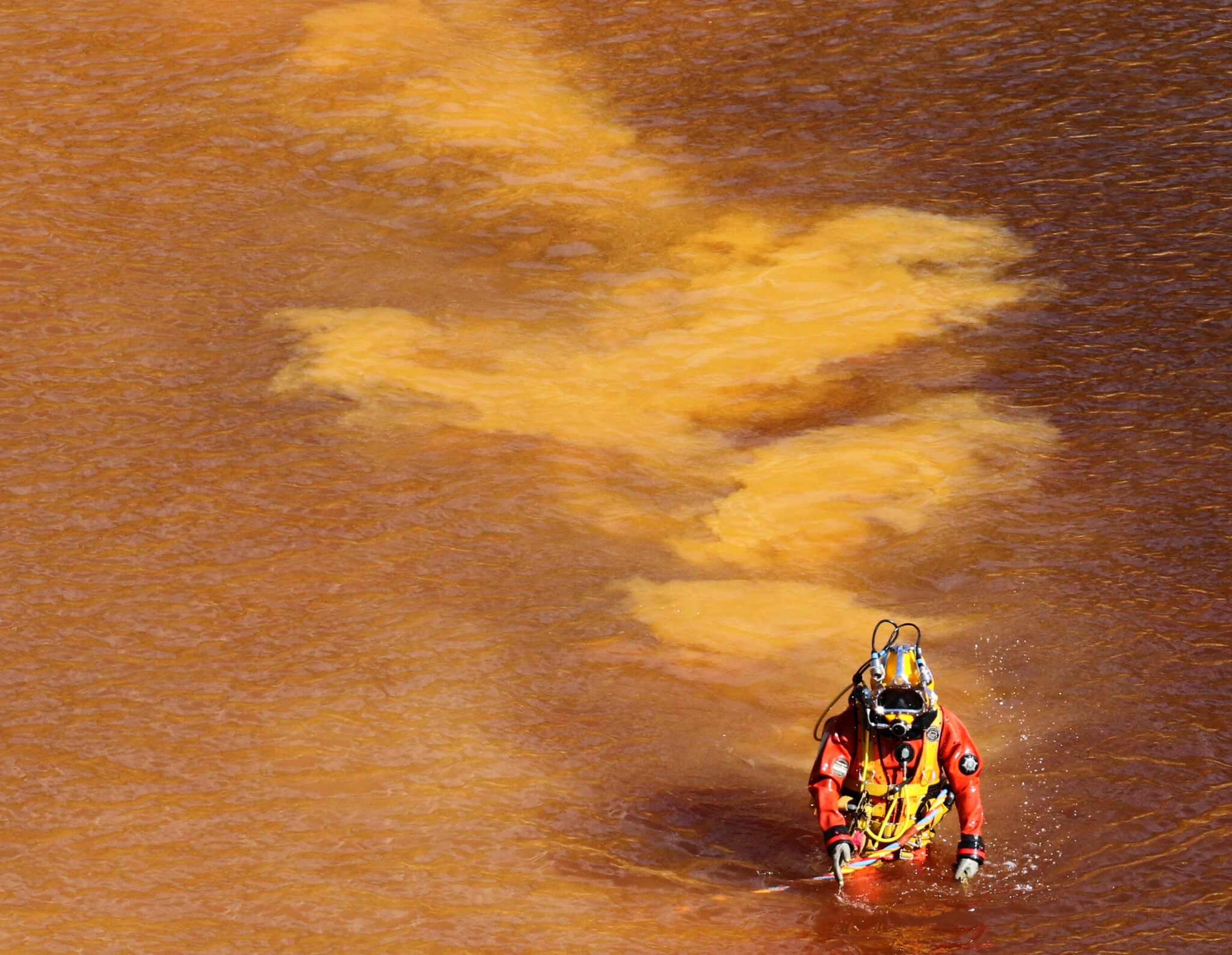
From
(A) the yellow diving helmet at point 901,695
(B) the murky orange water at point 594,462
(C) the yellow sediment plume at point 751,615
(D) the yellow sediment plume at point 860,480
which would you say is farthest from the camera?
(D) the yellow sediment plume at point 860,480

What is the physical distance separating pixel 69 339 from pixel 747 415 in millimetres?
4597

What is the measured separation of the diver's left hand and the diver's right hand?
0.46 meters

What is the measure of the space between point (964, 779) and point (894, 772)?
305 mm

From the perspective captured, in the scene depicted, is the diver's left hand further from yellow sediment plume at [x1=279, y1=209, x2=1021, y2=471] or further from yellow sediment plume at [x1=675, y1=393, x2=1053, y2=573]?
yellow sediment plume at [x1=279, y1=209, x2=1021, y2=471]

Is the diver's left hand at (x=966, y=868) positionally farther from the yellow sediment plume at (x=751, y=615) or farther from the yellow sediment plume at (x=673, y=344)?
the yellow sediment plume at (x=673, y=344)

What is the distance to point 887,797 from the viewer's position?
672 centimetres

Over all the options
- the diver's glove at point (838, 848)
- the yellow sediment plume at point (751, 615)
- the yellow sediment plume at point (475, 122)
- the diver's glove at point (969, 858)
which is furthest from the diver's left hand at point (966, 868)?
the yellow sediment plume at point (475, 122)

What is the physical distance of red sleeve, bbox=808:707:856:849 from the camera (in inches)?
259

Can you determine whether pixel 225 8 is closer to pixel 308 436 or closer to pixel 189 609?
pixel 308 436

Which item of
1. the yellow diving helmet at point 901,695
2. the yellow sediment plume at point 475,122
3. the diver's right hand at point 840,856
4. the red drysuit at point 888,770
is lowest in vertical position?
the diver's right hand at point 840,856

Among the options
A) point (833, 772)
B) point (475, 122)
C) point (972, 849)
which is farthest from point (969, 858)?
point (475, 122)

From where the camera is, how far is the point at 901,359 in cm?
1061

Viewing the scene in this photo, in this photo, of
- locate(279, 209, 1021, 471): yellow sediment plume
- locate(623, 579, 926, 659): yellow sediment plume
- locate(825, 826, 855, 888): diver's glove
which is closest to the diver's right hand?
locate(825, 826, 855, 888): diver's glove

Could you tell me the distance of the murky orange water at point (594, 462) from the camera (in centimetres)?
690
